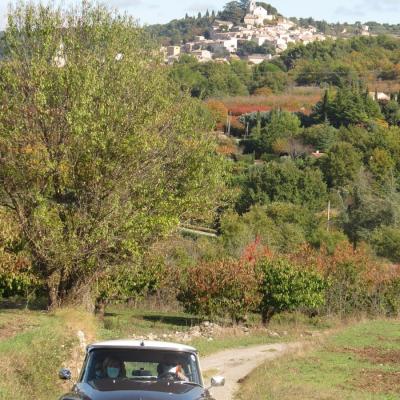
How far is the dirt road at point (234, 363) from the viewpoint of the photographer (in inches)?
762

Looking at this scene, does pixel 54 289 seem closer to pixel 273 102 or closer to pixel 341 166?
pixel 341 166

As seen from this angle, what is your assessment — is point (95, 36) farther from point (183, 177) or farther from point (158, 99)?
point (183, 177)

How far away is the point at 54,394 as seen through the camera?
48.3ft

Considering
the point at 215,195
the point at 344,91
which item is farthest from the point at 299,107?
the point at 215,195

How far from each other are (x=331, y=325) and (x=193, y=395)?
111 feet

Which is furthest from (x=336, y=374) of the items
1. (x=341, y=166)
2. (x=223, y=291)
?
(x=341, y=166)

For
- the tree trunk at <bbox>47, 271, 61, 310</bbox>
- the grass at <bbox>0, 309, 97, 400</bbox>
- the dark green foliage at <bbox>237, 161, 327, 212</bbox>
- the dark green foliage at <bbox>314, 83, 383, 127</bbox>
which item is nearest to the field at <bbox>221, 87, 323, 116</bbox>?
the dark green foliage at <bbox>314, 83, 383, 127</bbox>

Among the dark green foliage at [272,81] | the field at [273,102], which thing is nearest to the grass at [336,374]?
the field at [273,102]

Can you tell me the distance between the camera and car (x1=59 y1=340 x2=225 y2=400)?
10008 millimetres

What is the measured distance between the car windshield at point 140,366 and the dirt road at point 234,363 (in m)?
7.19

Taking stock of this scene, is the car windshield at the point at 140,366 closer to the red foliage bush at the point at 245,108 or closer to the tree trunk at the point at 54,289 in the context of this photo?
the tree trunk at the point at 54,289

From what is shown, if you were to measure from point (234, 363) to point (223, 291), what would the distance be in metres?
16.2

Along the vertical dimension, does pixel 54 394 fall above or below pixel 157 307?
above

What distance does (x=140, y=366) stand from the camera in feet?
34.7
